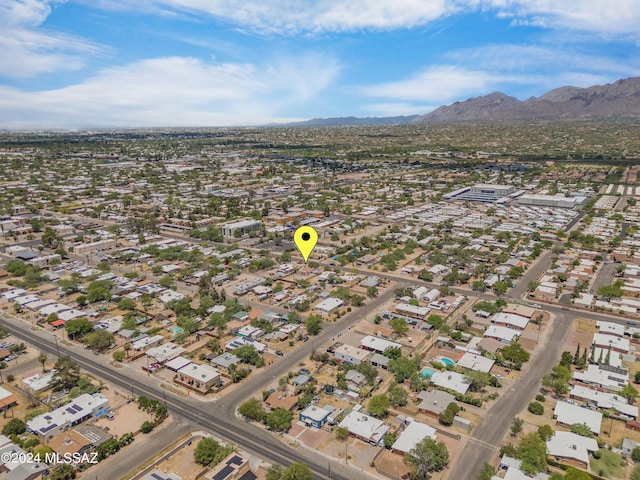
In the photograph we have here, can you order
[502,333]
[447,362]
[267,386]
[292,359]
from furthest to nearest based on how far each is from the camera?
[502,333] → [292,359] → [447,362] → [267,386]

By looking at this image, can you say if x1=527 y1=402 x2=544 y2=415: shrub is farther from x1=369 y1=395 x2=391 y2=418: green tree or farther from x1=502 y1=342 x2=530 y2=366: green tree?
x1=369 y1=395 x2=391 y2=418: green tree

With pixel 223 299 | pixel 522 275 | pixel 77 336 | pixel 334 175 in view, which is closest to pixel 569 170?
pixel 334 175

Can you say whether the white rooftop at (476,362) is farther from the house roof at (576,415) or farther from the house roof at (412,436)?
the house roof at (412,436)

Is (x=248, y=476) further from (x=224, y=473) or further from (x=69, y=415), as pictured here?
(x=69, y=415)

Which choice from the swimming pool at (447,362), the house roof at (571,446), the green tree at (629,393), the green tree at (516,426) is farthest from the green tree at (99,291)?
the green tree at (629,393)

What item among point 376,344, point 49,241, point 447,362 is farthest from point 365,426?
point 49,241

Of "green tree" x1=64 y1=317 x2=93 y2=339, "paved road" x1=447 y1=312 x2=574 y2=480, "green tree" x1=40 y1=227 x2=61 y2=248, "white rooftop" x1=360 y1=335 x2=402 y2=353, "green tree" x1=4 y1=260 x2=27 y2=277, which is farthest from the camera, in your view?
"green tree" x1=40 y1=227 x2=61 y2=248

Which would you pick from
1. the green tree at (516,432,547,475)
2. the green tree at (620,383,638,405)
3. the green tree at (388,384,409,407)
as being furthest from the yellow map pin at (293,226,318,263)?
the green tree at (620,383,638,405)
